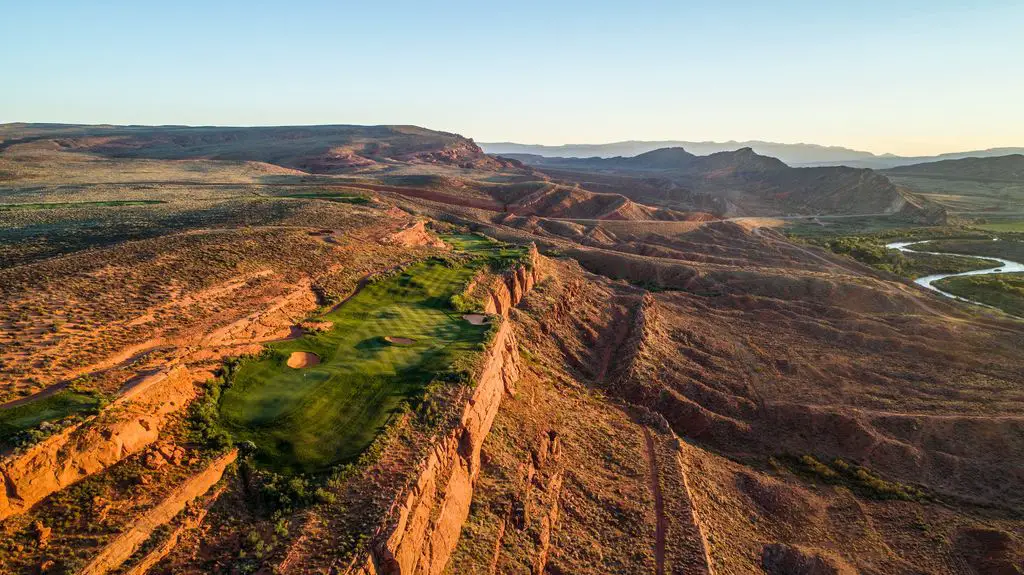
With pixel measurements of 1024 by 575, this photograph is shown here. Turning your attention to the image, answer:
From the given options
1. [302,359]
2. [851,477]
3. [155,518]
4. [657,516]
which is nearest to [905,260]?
[851,477]

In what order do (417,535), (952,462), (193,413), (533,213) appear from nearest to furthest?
(417,535), (193,413), (952,462), (533,213)

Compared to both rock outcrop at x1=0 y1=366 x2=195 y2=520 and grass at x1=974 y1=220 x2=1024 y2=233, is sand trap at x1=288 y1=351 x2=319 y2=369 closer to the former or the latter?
rock outcrop at x1=0 y1=366 x2=195 y2=520

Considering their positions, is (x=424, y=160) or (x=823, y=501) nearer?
(x=823, y=501)

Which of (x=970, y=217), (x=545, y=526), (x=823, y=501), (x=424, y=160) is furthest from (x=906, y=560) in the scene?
(x=424, y=160)

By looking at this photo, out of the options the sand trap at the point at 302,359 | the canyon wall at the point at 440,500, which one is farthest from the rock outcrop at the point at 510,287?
the sand trap at the point at 302,359

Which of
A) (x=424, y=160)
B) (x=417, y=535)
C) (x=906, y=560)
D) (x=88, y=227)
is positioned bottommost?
(x=906, y=560)

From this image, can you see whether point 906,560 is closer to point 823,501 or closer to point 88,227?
point 823,501
